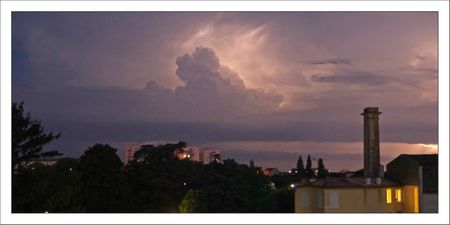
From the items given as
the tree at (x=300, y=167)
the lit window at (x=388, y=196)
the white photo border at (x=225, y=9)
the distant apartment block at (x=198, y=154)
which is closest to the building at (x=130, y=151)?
the distant apartment block at (x=198, y=154)

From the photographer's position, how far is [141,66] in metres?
16.6

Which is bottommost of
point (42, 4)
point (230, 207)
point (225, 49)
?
point (230, 207)

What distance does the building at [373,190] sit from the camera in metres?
12.6

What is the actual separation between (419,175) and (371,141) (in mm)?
1682

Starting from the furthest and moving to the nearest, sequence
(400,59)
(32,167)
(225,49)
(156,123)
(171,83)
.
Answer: (156,123)
(171,83)
(225,49)
(400,59)
(32,167)

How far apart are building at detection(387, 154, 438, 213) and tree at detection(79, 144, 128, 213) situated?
6001 mm

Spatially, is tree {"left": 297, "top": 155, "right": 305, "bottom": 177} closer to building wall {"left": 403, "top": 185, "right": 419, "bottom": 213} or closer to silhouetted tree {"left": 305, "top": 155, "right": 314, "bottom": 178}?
silhouetted tree {"left": 305, "top": 155, "right": 314, "bottom": 178}

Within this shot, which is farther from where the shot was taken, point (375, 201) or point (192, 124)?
point (192, 124)

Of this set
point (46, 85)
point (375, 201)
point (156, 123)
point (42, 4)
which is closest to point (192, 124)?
point (156, 123)

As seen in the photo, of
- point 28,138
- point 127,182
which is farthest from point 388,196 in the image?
point 28,138

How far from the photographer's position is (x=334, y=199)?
1261cm

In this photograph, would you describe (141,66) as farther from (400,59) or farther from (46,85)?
(400,59)

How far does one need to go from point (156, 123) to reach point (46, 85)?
347 cm

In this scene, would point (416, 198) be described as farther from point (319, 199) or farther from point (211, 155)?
point (211, 155)
